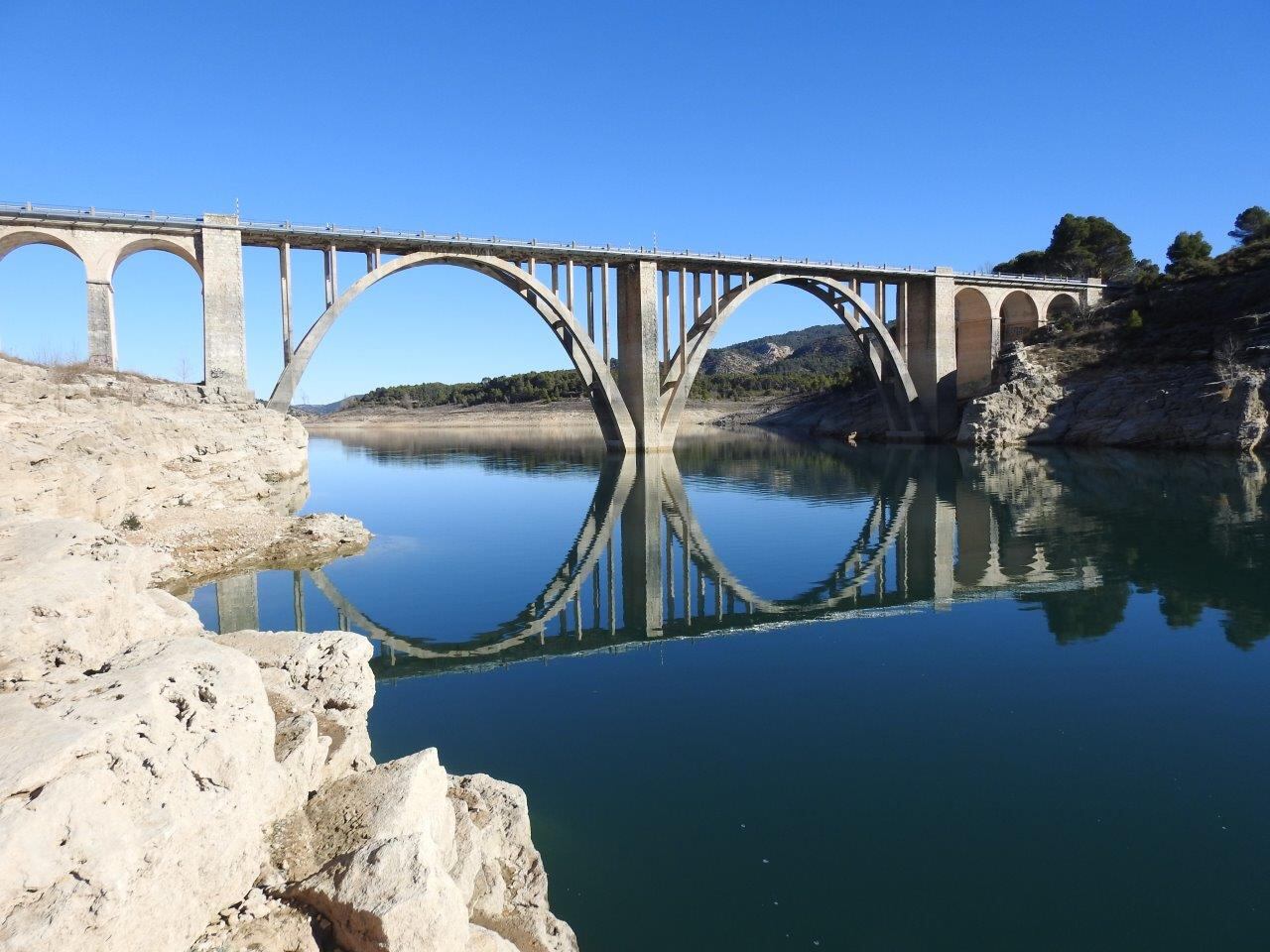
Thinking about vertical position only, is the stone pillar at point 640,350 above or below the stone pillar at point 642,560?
above

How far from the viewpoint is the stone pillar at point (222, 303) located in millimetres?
28688

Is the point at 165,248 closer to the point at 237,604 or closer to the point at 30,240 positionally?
the point at 30,240

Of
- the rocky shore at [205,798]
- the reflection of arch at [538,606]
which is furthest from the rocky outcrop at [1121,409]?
the rocky shore at [205,798]

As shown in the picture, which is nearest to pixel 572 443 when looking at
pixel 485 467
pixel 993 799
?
pixel 485 467

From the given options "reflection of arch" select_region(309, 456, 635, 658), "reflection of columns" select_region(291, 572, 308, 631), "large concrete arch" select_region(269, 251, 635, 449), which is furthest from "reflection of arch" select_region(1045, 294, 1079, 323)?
"reflection of columns" select_region(291, 572, 308, 631)

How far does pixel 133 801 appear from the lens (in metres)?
3.01

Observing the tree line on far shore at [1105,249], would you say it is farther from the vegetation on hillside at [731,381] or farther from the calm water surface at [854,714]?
the calm water surface at [854,714]

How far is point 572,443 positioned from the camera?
192 ft

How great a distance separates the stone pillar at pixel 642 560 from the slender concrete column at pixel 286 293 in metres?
14.1

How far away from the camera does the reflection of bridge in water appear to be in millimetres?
10562

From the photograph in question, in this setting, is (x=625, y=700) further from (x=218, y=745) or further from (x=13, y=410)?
(x=13, y=410)

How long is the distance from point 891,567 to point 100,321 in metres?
25.2

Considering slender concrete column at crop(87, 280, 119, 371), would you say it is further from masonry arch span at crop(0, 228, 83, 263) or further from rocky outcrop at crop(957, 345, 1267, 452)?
rocky outcrop at crop(957, 345, 1267, 452)

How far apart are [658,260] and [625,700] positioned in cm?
3371
